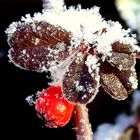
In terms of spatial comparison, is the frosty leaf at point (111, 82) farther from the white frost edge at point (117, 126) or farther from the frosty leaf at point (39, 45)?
the white frost edge at point (117, 126)

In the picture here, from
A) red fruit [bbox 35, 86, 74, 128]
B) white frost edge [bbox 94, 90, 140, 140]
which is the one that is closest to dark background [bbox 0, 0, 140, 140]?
white frost edge [bbox 94, 90, 140, 140]

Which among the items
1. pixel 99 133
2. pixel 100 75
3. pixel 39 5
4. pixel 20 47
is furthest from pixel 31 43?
pixel 39 5

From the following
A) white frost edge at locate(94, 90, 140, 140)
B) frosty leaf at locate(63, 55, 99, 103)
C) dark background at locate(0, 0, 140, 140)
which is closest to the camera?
frosty leaf at locate(63, 55, 99, 103)

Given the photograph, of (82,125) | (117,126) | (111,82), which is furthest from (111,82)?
(117,126)

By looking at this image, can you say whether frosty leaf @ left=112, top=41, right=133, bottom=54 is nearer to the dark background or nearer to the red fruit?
the red fruit

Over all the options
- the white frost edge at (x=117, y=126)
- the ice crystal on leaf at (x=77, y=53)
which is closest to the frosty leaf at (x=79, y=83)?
the ice crystal on leaf at (x=77, y=53)
